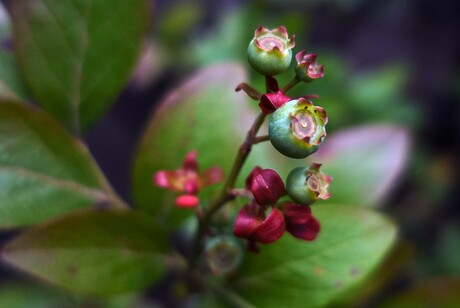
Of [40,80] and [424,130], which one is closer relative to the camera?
[40,80]

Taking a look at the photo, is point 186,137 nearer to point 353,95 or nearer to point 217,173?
point 217,173

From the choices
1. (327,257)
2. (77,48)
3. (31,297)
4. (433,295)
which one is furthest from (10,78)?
(31,297)

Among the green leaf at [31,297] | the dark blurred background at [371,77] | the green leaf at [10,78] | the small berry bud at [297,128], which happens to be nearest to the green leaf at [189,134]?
the green leaf at [10,78]

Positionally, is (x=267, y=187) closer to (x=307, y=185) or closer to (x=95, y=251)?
(x=307, y=185)

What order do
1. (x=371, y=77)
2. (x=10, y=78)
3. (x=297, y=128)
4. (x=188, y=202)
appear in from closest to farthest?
(x=297, y=128) < (x=188, y=202) < (x=10, y=78) < (x=371, y=77)

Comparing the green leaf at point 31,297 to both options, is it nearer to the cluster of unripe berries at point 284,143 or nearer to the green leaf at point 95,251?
the green leaf at point 95,251

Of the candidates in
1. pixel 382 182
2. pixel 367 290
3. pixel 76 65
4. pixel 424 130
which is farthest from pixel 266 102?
pixel 424 130
